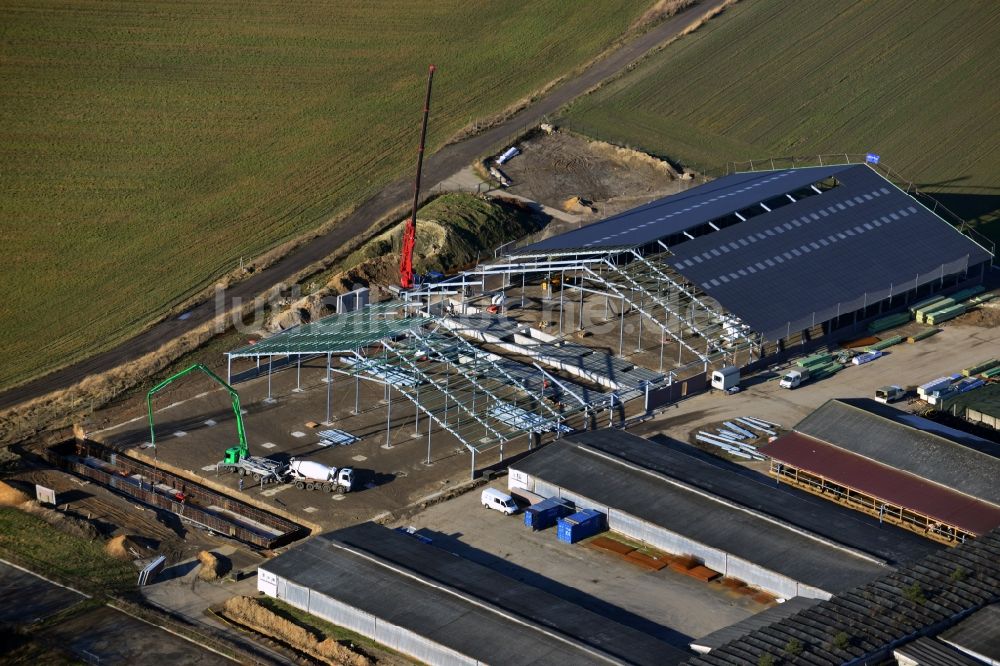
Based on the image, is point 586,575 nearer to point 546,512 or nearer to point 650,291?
point 546,512

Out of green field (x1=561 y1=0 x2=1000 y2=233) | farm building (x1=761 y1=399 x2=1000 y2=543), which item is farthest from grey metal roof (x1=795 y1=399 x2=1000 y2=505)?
green field (x1=561 y1=0 x2=1000 y2=233)

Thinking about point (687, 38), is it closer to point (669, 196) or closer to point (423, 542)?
point (669, 196)

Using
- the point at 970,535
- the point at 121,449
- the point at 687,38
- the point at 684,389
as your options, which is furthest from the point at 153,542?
the point at 687,38

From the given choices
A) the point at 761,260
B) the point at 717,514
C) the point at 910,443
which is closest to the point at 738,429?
the point at 910,443

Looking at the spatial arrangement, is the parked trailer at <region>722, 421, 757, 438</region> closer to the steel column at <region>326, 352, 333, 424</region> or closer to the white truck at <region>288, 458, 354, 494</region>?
the white truck at <region>288, 458, 354, 494</region>

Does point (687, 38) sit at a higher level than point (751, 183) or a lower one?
higher
